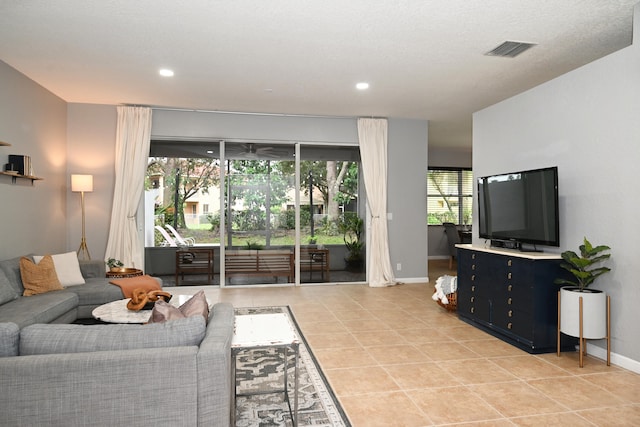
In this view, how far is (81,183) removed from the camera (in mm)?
5828

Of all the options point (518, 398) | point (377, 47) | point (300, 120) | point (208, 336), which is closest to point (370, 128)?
point (300, 120)

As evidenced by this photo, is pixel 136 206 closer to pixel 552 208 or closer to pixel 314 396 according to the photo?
pixel 314 396

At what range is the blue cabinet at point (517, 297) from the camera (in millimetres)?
3857

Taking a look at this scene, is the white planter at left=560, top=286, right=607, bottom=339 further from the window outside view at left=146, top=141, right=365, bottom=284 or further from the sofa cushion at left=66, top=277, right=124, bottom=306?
the sofa cushion at left=66, top=277, right=124, bottom=306

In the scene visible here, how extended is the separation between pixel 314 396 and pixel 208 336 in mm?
1191

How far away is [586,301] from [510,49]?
7.82 feet

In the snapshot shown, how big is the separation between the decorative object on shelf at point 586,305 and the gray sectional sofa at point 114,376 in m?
2.97

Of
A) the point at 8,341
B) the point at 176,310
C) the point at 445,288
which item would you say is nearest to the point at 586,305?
the point at 445,288

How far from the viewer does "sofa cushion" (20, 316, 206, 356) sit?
1917mm

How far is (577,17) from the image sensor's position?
3459 millimetres

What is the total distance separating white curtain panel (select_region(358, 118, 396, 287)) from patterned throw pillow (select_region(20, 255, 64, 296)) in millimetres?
4544

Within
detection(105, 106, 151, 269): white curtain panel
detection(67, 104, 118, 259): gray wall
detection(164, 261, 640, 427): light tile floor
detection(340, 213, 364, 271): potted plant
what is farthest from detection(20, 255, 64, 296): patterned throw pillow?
detection(340, 213, 364, 271): potted plant

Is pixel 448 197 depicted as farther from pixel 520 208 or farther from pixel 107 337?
pixel 107 337

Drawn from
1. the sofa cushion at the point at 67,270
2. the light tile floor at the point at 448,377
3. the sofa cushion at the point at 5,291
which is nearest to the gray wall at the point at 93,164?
the sofa cushion at the point at 67,270
